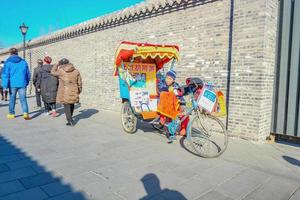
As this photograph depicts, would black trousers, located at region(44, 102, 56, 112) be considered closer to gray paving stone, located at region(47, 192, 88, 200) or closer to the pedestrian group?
the pedestrian group

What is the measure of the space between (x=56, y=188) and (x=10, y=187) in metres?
0.55

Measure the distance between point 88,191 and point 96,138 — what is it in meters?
2.63

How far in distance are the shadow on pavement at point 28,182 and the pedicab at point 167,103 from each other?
224cm

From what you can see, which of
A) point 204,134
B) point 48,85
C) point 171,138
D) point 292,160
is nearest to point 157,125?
point 171,138

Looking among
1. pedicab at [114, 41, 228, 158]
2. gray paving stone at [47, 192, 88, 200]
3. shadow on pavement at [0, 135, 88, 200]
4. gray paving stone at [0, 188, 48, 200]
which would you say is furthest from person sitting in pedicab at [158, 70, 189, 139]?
gray paving stone at [0, 188, 48, 200]

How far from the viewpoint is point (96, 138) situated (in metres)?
6.00

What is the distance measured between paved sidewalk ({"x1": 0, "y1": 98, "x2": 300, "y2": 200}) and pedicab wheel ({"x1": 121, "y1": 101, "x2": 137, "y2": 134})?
0.31 m

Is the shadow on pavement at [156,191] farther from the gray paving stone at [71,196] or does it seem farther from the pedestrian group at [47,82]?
the pedestrian group at [47,82]

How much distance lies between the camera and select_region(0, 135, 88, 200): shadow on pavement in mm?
3269

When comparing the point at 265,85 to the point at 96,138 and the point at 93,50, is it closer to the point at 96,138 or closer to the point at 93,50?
the point at 96,138

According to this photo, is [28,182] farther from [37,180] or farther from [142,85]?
[142,85]

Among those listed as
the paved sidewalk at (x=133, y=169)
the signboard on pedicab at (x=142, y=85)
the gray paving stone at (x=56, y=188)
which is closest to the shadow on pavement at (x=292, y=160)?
the paved sidewalk at (x=133, y=169)

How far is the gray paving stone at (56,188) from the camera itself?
335 centimetres

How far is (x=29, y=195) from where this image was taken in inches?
129
